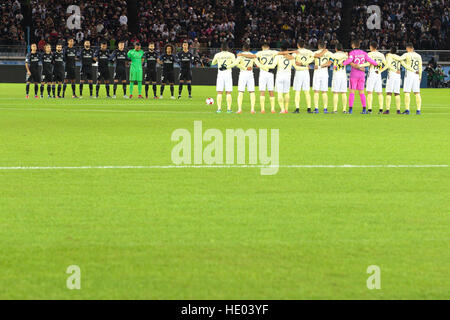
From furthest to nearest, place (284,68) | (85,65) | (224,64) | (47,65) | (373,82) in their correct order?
(85,65) < (47,65) < (373,82) < (284,68) < (224,64)

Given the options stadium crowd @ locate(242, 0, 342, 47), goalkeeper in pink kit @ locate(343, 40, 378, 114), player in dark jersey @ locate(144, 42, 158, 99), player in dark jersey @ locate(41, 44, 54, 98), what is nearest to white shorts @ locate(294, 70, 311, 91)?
goalkeeper in pink kit @ locate(343, 40, 378, 114)

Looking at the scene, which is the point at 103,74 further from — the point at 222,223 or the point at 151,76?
the point at 222,223

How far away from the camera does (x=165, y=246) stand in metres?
7.12

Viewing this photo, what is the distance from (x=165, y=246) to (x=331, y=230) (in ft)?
5.49

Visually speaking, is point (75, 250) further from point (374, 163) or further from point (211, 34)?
point (211, 34)

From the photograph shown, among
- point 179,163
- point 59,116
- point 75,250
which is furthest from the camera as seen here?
point 59,116

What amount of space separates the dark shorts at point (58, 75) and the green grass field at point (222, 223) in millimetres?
15174

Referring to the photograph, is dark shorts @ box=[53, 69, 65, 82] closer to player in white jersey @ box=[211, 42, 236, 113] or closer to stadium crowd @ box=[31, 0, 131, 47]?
player in white jersey @ box=[211, 42, 236, 113]

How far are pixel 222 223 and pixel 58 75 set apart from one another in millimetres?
24235

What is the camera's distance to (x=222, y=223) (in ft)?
26.6

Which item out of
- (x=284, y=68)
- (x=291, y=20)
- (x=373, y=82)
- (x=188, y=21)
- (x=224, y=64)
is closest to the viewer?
(x=224, y=64)

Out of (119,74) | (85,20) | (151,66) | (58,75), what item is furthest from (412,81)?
(85,20)

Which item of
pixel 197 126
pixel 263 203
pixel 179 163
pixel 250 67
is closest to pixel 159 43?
pixel 250 67

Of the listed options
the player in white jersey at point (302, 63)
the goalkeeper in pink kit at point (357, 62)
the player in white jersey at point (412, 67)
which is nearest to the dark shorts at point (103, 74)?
the player in white jersey at point (302, 63)
